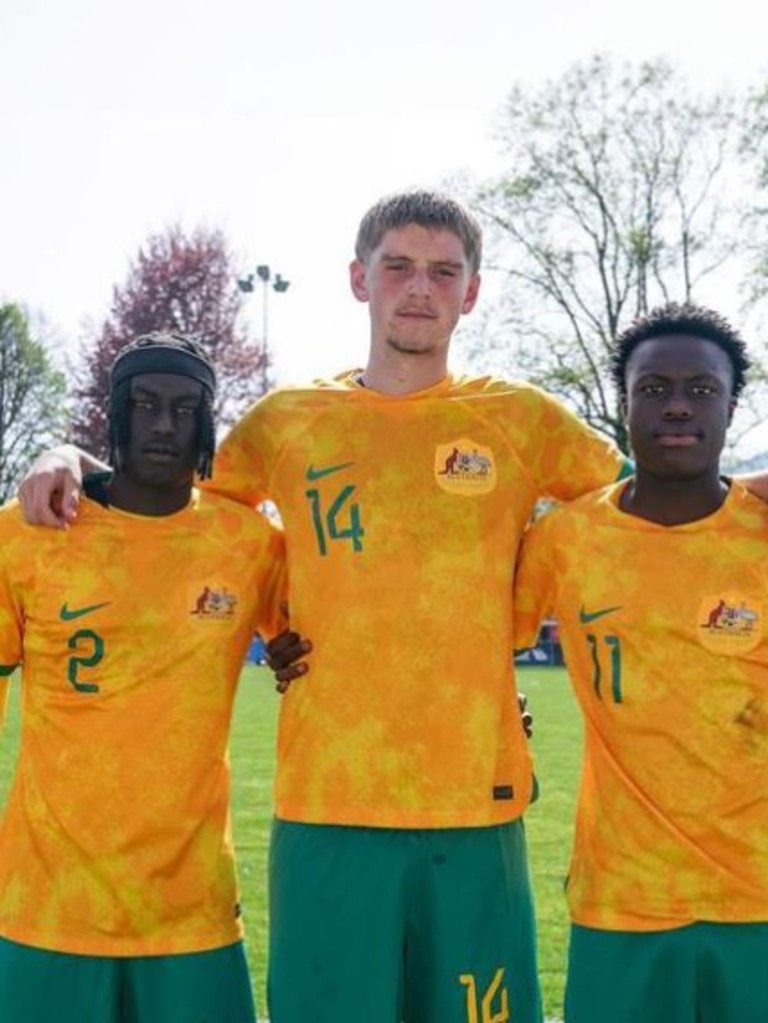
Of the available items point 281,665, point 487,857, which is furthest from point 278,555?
point 487,857

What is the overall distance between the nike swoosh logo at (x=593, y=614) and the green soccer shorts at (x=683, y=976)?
0.78 meters

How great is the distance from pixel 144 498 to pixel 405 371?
82 cm

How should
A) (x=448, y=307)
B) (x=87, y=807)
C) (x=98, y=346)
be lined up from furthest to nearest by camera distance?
(x=98, y=346)
(x=448, y=307)
(x=87, y=807)

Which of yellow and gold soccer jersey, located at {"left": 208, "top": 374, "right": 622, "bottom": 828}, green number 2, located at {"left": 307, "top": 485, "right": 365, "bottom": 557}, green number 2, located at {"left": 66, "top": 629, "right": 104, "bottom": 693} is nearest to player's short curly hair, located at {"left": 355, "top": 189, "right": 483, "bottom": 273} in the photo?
yellow and gold soccer jersey, located at {"left": 208, "top": 374, "right": 622, "bottom": 828}

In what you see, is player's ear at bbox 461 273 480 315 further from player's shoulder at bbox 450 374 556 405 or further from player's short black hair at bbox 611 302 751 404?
player's short black hair at bbox 611 302 751 404

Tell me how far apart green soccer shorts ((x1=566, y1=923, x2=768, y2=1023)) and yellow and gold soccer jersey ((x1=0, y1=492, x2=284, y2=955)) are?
1020mm

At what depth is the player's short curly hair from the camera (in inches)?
157

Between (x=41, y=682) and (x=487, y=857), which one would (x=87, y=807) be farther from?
(x=487, y=857)

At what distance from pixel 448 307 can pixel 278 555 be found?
86cm

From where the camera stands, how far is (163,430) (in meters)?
3.92

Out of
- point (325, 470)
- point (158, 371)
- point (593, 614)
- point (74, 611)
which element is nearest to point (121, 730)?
point (74, 611)

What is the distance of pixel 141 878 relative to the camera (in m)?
3.70

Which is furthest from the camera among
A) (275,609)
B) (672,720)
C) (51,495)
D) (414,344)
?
(275,609)

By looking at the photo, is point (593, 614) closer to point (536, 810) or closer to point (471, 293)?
point (471, 293)
